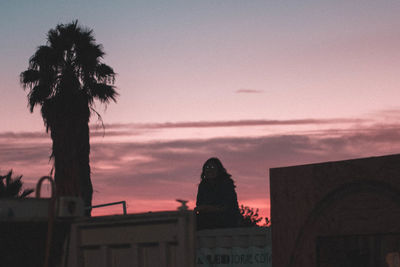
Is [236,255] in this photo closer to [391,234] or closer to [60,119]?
[391,234]

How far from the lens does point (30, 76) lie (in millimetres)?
26781

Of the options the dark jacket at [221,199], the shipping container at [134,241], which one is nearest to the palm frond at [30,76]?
the dark jacket at [221,199]

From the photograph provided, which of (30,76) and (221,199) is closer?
(221,199)

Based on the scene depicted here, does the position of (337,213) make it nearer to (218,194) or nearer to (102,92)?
(218,194)

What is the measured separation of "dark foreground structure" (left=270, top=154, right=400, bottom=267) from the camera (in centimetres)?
874

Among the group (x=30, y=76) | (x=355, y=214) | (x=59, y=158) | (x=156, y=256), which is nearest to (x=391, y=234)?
(x=355, y=214)

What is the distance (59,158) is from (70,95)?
2301mm

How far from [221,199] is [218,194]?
0.32ft

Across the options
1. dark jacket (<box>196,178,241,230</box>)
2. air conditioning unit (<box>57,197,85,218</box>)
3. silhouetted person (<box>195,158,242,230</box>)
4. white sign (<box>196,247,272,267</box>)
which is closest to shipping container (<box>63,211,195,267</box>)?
air conditioning unit (<box>57,197,85,218</box>)

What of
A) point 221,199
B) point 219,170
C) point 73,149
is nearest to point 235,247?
Answer: point 221,199

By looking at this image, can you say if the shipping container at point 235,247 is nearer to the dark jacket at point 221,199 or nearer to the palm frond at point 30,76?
the dark jacket at point 221,199

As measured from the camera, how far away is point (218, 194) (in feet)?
40.6

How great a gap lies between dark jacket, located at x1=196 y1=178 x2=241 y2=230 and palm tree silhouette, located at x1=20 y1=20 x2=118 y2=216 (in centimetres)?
1303

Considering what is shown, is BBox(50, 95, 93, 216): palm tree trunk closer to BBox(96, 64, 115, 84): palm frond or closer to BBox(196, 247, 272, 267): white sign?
BBox(96, 64, 115, 84): palm frond
